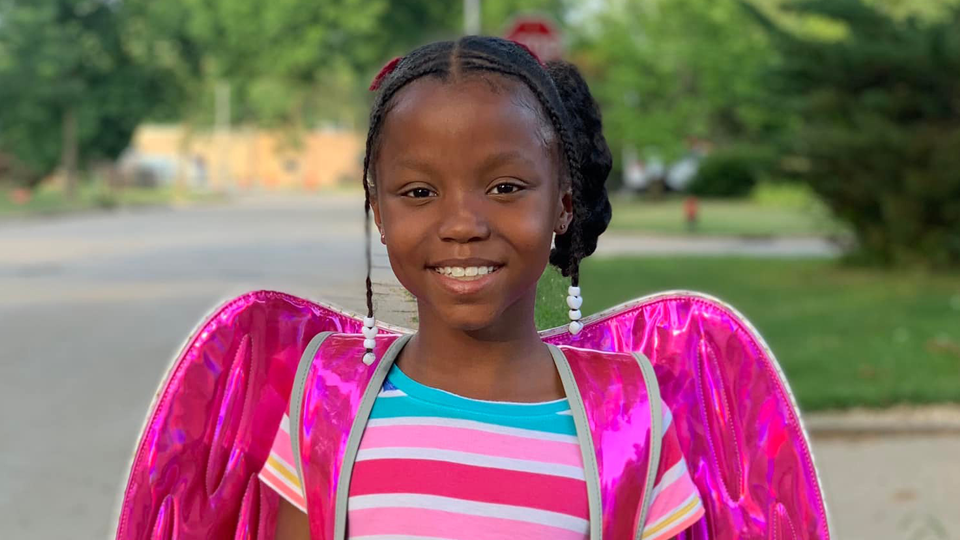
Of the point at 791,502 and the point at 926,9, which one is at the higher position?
the point at 926,9

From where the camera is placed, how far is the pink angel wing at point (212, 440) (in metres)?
1.65

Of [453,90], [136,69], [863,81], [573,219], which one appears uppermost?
[136,69]

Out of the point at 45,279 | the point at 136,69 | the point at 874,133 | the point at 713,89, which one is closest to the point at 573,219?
the point at 874,133

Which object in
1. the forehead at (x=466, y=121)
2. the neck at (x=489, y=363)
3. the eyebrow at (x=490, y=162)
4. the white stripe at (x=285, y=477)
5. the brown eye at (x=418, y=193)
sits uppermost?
the forehead at (x=466, y=121)

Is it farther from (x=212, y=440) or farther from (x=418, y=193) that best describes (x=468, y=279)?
(x=212, y=440)

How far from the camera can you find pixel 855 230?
12211 mm

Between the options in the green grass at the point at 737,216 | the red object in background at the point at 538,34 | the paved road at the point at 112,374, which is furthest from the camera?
the green grass at the point at 737,216

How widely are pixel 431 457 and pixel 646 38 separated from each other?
34.0 meters

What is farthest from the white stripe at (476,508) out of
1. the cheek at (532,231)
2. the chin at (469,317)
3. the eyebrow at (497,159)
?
the eyebrow at (497,159)

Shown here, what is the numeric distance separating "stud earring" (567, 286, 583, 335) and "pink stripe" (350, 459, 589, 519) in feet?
0.94

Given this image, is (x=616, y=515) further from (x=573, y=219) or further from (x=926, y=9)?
(x=926, y=9)

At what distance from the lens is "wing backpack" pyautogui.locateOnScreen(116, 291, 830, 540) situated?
1.65 m

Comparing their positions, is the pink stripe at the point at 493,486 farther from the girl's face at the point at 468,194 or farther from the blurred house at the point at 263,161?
the blurred house at the point at 263,161

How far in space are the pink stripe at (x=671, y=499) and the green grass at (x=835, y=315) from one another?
2594mm
